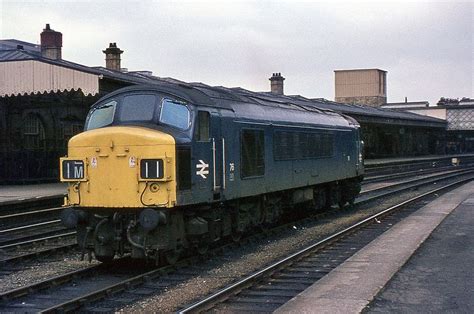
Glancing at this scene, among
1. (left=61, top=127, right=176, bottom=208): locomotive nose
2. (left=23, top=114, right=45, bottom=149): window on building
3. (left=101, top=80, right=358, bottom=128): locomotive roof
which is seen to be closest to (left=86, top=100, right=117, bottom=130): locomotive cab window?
(left=101, top=80, right=358, bottom=128): locomotive roof

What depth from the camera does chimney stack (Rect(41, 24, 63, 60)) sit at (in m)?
30.8

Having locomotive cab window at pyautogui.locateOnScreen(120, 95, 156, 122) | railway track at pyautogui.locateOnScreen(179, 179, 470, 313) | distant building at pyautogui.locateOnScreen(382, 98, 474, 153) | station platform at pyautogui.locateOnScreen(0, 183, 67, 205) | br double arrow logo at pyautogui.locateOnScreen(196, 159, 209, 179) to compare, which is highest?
distant building at pyautogui.locateOnScreen(382, 98, 474, 153)

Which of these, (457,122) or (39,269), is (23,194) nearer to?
(39,269)

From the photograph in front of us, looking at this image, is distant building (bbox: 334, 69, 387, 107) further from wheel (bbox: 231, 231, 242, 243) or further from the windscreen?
the windscreen

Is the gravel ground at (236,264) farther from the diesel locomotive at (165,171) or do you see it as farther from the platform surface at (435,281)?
the platform surface at (435,281)

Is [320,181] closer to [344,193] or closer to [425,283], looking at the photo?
[344,193]

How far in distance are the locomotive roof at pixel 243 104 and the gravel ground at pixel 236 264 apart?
277 centimetres

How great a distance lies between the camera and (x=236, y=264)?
11.7 m

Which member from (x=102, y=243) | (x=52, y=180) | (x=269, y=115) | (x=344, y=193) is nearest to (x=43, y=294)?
(x=102, y=243)

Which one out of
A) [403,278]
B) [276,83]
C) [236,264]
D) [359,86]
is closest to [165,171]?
[236,264]

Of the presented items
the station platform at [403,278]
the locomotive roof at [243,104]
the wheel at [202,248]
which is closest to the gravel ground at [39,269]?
the wheel at [202,248]

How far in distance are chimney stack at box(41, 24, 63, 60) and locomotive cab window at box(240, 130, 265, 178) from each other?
19.6m

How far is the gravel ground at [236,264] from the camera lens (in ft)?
29.2

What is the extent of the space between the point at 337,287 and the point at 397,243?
4561 millimetres
